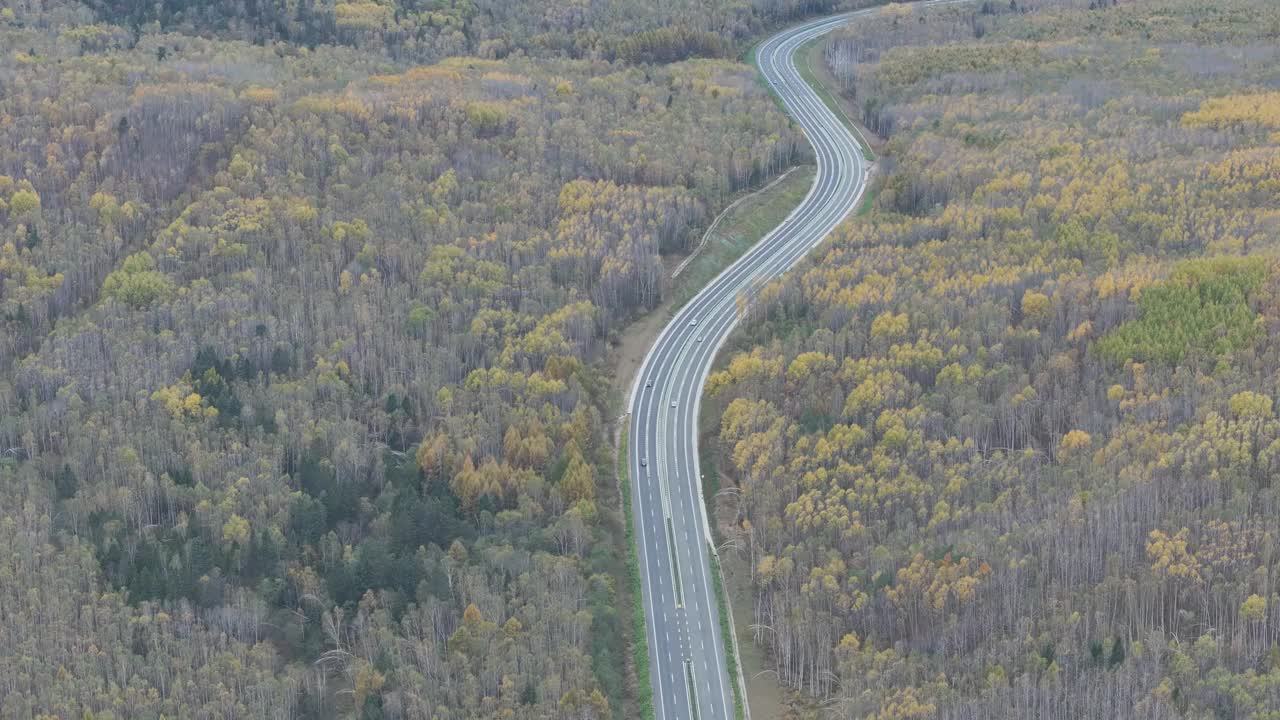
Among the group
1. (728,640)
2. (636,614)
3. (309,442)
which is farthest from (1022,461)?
(309,442)

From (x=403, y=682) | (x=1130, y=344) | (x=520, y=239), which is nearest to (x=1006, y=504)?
(x=1130, y=344)

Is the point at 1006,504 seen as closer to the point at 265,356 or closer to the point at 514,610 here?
the point at 514,610

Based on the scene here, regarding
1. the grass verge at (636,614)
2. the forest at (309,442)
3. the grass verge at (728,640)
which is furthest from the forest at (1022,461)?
the forest at (309,442)

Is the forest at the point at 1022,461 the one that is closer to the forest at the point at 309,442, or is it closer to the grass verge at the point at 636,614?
the grass verge at the point at 636,614

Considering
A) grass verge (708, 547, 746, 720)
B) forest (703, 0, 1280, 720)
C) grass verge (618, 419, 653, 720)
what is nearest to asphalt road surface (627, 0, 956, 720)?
grass verge (708, 547, 746, 720)

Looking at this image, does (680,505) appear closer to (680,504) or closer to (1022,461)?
(680,504)

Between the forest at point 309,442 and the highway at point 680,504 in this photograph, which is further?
the highway at point 680,504
